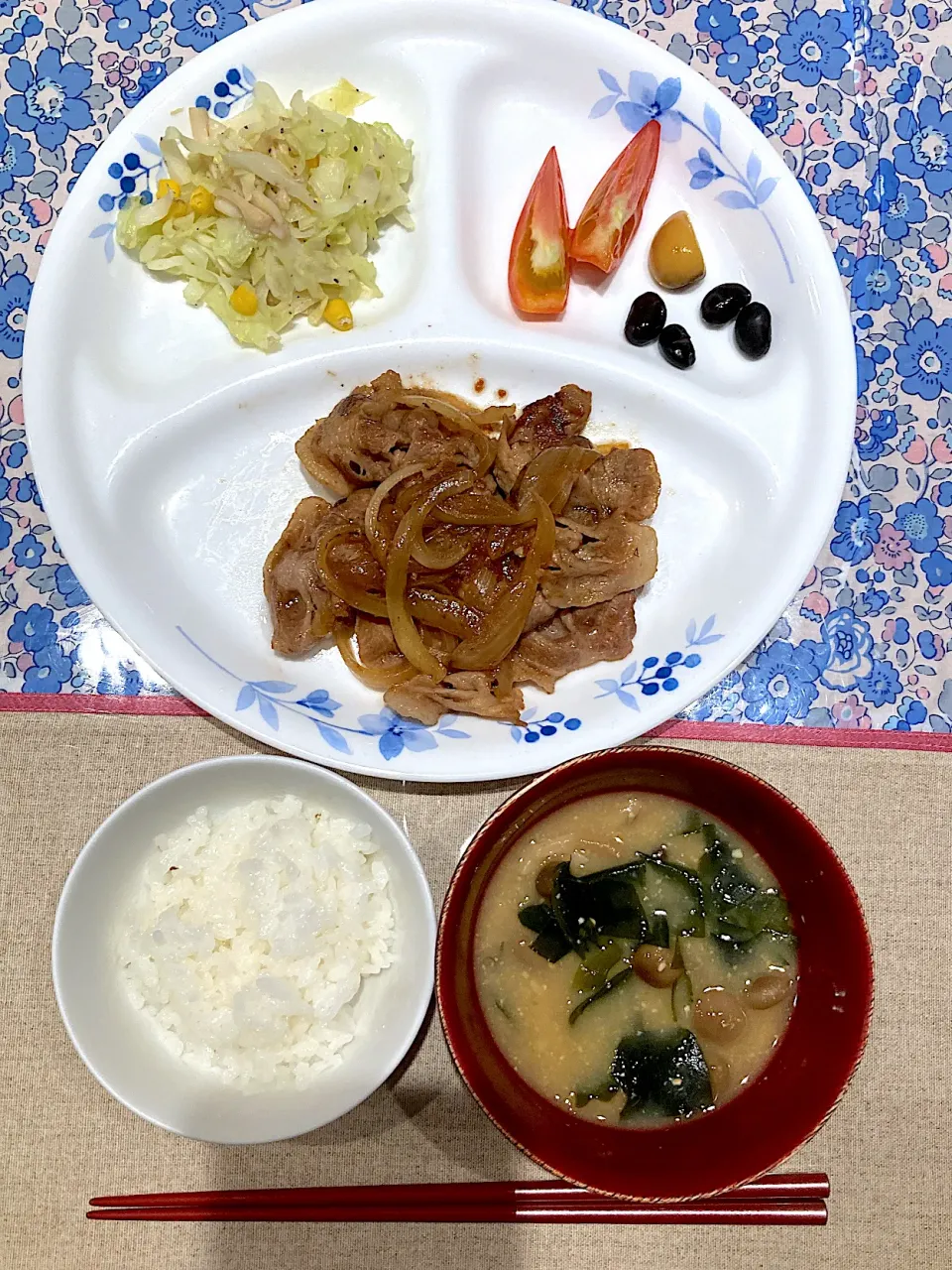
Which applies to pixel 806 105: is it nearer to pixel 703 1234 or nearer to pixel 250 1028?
pixel 250 1028

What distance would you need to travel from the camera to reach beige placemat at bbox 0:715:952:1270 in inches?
98.4

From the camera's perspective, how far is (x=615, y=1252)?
8.20ft

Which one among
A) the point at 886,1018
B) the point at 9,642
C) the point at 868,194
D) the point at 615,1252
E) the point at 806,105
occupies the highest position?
the point at 806,105

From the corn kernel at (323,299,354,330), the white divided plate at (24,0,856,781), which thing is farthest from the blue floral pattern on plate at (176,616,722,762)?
the corn kernel at (323,299,354,330)

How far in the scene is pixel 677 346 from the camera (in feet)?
8.62

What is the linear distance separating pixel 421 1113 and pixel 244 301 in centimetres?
235

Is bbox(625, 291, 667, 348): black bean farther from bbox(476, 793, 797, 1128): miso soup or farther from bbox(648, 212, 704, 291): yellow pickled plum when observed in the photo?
bbox(476, 793, 797, 1128): miso soup

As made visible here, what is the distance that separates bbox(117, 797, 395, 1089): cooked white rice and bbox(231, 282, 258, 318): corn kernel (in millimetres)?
1404

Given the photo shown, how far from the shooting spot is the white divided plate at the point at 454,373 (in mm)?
2520

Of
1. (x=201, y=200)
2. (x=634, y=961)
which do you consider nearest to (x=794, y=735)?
(x=634, y=961)

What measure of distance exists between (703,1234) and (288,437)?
102 inches

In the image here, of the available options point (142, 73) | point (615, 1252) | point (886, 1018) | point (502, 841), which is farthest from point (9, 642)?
point (886, 1018)

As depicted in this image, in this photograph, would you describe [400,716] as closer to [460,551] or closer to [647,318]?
[460,551]

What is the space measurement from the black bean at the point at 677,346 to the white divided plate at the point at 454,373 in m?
0.05
